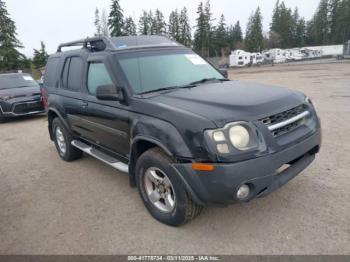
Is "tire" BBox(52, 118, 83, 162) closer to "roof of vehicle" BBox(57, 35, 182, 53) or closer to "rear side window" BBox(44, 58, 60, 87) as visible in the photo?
"rear side window" BBox(44, 58, 60, 87)

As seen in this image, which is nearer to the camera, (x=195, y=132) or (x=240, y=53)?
(x=195, y=132)

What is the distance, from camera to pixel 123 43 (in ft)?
13.6

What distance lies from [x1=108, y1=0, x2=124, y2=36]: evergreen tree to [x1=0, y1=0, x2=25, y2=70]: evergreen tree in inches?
601

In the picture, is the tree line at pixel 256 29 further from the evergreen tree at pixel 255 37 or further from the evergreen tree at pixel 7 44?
the evergreen tree at pixel 7 44

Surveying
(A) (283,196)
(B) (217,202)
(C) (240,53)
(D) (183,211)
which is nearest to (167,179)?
(D) (183,211)

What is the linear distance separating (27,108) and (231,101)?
9.01 m

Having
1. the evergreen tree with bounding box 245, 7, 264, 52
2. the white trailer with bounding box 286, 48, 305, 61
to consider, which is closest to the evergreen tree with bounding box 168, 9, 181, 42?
the evergreen tree with bounding box 245, 7, 264, 52

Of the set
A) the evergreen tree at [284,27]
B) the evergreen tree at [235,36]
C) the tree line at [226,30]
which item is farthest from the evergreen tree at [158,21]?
the evergreen tree at [284,27]

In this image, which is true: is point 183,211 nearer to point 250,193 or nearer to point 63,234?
point 250,193

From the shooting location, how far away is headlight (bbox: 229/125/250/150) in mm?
2682

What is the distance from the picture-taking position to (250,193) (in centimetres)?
273

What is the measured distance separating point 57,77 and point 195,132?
12.3 feet

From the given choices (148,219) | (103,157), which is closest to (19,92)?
(103,157)

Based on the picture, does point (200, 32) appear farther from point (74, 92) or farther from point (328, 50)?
point (74, 92)
